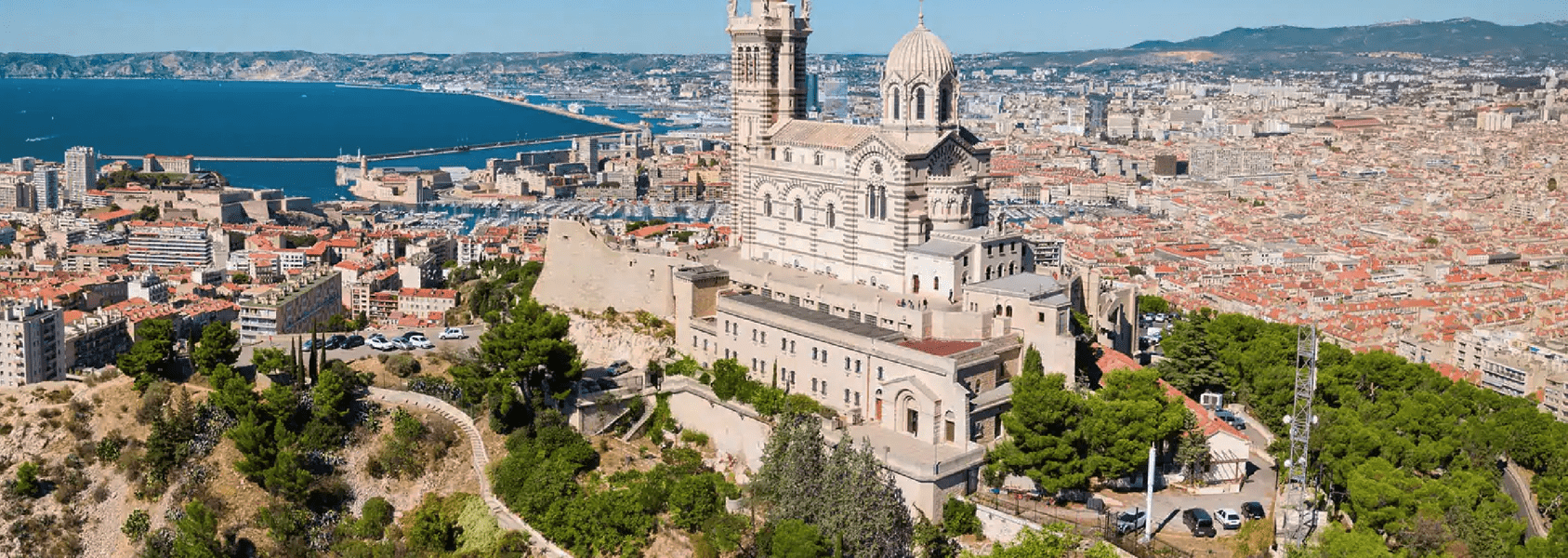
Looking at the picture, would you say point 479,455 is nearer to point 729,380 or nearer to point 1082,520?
point 729,380

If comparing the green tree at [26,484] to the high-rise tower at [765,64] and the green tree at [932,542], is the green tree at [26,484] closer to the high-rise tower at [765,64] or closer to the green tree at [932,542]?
the high-rise tower at [765,64]

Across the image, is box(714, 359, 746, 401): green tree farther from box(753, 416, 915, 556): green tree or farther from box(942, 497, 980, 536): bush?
box(942, 497, 980, 536): bush

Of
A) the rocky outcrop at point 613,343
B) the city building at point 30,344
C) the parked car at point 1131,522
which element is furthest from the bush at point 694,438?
the city building at point 30,344

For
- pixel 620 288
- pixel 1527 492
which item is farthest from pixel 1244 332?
pixel 620 288

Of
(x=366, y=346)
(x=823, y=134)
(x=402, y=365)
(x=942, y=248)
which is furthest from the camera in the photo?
(x=366, y=346)

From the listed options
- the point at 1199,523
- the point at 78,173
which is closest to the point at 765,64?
the point at 1199,523
